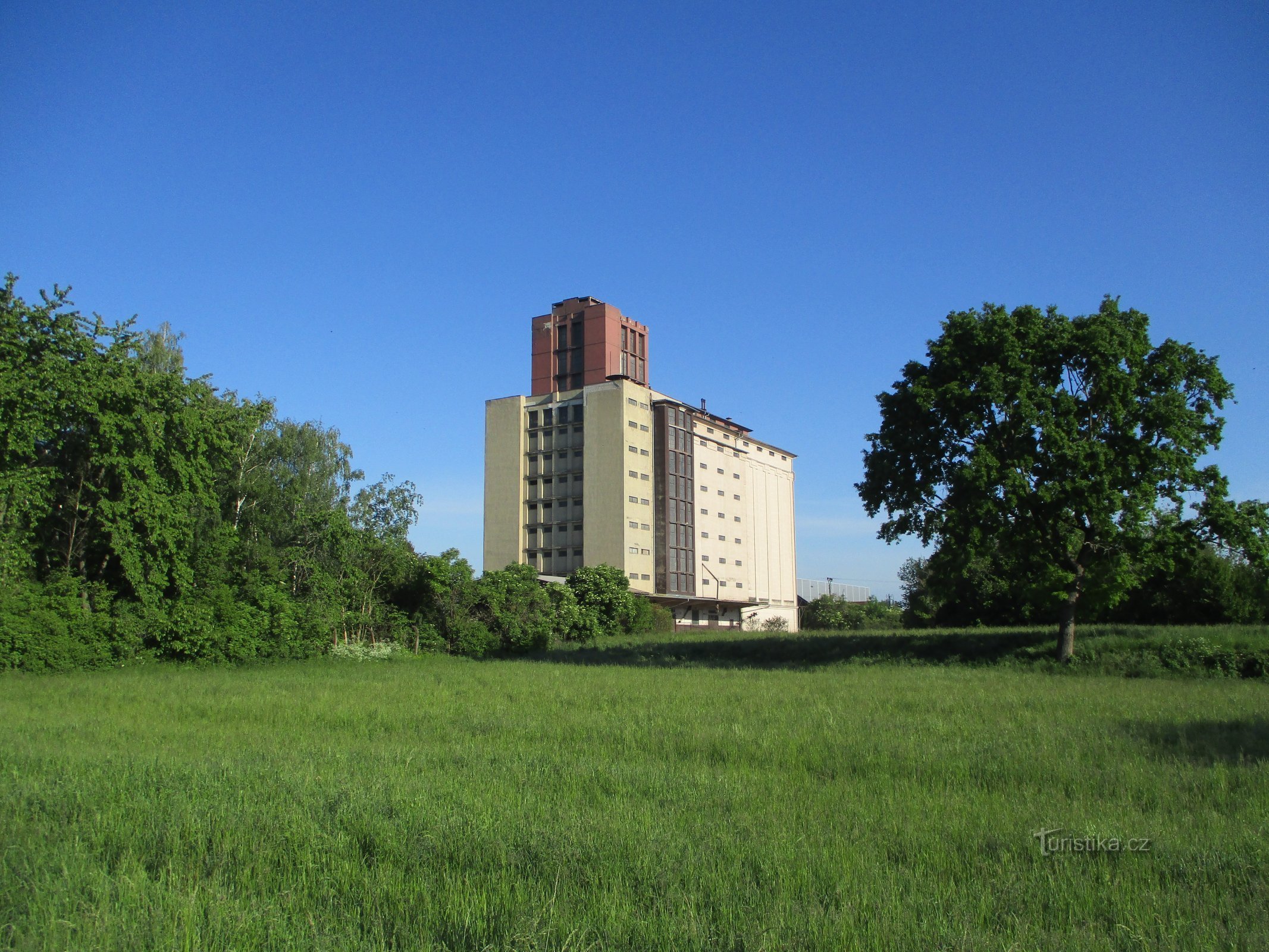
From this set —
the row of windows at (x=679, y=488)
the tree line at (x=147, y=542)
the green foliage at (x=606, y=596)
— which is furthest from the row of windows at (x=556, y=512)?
the tree line at (x=147, y=542)

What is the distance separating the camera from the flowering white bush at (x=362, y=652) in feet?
126

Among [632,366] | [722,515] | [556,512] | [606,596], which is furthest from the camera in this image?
[722,515]

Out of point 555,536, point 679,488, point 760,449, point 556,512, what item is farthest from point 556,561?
point 760,449

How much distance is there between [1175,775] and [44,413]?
32.7 metres

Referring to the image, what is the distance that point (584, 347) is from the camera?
299ft

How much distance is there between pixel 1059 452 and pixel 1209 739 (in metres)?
17.1

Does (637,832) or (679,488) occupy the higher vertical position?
(679,488)

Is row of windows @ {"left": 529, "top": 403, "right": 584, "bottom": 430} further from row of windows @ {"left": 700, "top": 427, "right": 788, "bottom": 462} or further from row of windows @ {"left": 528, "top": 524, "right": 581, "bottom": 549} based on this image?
row of windows @ {"left": 700, "top": 427, "right": 788, "bottom": 462}

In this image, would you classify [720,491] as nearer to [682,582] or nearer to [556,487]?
[682,582]

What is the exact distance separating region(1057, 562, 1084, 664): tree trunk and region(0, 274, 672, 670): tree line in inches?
1074

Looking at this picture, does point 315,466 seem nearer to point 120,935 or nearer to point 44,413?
point 44,413

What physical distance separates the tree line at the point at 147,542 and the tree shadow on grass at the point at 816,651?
858 centimetres

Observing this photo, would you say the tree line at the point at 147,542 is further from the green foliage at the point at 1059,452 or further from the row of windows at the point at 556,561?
the row of windows at the point at 556,561

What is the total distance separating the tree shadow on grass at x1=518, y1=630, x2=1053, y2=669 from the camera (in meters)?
35.1
